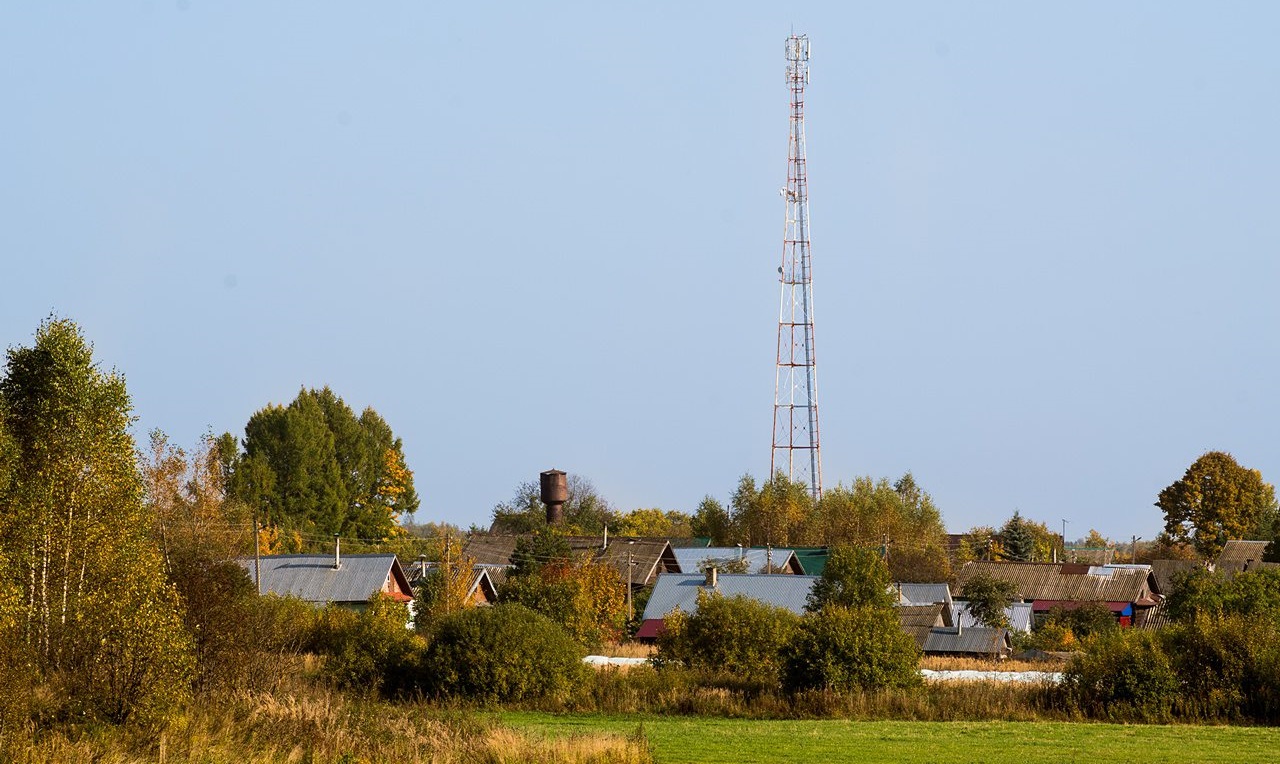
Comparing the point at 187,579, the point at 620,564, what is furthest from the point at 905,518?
the point at 187,579

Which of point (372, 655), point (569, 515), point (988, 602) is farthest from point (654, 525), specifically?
point (372, 655)

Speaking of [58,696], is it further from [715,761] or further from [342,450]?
[342,450]

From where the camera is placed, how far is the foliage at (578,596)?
196 feet

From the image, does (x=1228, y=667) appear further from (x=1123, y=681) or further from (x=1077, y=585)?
(x=1077, y=585)

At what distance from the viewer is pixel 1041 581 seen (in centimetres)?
8712

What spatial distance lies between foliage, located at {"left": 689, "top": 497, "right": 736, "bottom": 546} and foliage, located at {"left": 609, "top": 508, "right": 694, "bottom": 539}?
18.7 ft

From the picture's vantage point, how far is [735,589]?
71.8 metres

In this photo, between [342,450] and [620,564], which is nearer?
[620,564]

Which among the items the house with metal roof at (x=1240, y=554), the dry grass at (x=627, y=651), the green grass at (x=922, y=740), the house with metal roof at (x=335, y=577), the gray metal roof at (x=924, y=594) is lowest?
the dry grass at (x=627, y=651)

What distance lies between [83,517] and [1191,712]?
25.9 m

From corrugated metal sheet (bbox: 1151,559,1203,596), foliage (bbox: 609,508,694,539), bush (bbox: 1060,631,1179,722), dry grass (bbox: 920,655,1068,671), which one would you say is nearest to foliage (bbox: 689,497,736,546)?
foliage (bbox: 609,508,694,539)

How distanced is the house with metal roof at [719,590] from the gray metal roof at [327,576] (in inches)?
471

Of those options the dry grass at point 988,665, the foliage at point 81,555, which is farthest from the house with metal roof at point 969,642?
the foliage at point 81,555

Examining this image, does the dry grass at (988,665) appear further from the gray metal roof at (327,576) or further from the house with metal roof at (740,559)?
the gray metal roof at (327,576)
